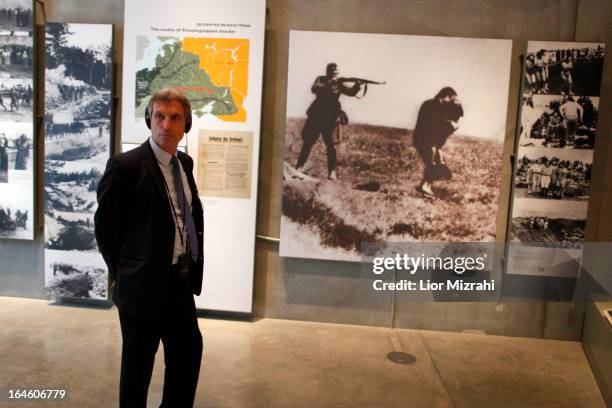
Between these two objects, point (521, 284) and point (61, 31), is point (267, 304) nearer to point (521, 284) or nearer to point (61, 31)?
point (521, 284)

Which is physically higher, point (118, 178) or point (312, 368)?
point (118, 178)

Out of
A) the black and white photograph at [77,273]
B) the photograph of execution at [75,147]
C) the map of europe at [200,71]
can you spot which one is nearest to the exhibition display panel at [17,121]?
the photograph of execution at [75,147]

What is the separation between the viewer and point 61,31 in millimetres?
4492

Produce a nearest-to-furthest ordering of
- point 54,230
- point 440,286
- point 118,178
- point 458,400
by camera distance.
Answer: point 118,178 → point 458,400 → point 440,286 → point 54,230

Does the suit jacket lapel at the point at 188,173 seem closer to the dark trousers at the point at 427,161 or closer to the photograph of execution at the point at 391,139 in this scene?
the photograph of execution at the point at 391,139

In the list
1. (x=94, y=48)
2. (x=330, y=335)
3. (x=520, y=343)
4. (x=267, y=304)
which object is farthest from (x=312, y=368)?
(x=94, y=48)

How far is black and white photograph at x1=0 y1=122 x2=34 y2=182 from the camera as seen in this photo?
463 centimetres

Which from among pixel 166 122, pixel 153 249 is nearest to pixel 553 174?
pixel 166 122

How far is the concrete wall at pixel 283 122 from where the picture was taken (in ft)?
13.8

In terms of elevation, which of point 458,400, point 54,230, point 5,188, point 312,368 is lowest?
point 312,368

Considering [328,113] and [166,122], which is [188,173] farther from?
[328,113]

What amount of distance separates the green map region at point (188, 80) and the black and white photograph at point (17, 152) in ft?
4.05

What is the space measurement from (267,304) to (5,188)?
263cm

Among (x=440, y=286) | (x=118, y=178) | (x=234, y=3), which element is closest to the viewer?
(x=118, y=178)
